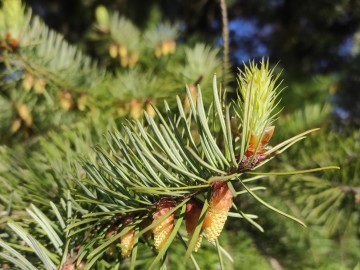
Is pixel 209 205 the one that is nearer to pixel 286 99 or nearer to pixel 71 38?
pixel 286 99

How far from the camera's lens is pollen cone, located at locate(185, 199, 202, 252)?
0.30 metres

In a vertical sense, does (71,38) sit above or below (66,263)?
above

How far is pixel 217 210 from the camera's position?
286 mm

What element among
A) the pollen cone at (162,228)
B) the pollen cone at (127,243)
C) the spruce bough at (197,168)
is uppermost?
the spruce bough at (197,168)

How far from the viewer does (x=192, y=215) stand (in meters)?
0.30

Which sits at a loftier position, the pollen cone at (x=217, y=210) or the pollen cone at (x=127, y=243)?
the pollen cone at (x=217, y=210)


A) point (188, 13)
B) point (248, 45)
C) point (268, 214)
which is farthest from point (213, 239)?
point (248, 45)

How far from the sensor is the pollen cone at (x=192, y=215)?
0.30 m

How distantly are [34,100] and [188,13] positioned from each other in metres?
1.01

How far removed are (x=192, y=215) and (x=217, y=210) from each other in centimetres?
2

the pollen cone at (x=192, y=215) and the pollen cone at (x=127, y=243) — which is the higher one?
the pollen cone at (x=192, y=215)

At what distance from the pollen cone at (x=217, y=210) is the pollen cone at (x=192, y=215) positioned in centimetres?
1

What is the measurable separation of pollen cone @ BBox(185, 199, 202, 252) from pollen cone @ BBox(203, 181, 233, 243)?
0.01 m

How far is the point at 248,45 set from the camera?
72.2 inches
